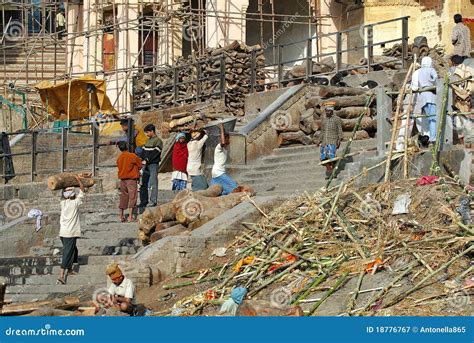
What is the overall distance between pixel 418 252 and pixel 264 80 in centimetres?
1484

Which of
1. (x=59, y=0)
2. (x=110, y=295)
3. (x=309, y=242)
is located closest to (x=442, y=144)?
(x=309, y=242)

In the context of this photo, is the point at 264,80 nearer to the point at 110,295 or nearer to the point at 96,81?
the point at 96,81

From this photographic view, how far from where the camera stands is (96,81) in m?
33.7

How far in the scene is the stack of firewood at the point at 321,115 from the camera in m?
23.1

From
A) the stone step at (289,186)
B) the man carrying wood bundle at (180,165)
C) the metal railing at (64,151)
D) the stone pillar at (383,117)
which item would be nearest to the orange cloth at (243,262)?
the stone step at (289,186)

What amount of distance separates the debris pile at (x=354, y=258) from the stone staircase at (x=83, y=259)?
165cm

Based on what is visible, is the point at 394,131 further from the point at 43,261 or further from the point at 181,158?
the point at 43,261

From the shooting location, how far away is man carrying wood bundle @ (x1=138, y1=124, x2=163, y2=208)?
22.0m

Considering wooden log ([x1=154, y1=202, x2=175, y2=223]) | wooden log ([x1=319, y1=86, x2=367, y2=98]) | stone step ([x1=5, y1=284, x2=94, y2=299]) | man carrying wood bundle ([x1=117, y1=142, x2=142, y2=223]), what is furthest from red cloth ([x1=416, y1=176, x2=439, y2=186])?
wooden log ([x1=319, y1=86, x2=367, y2=98])

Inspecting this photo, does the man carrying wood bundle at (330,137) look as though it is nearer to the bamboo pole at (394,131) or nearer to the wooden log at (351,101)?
the bamboo pole at (394,131)

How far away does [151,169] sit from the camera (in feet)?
73.6

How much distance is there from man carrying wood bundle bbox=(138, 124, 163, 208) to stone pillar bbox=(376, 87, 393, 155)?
4273 mm

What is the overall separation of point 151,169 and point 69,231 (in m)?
3.43

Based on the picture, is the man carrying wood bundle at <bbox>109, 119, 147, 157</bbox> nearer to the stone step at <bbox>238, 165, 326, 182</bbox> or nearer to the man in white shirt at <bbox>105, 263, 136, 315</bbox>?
the stone step at <bbox>238, 165, 326, 182</bbox>
